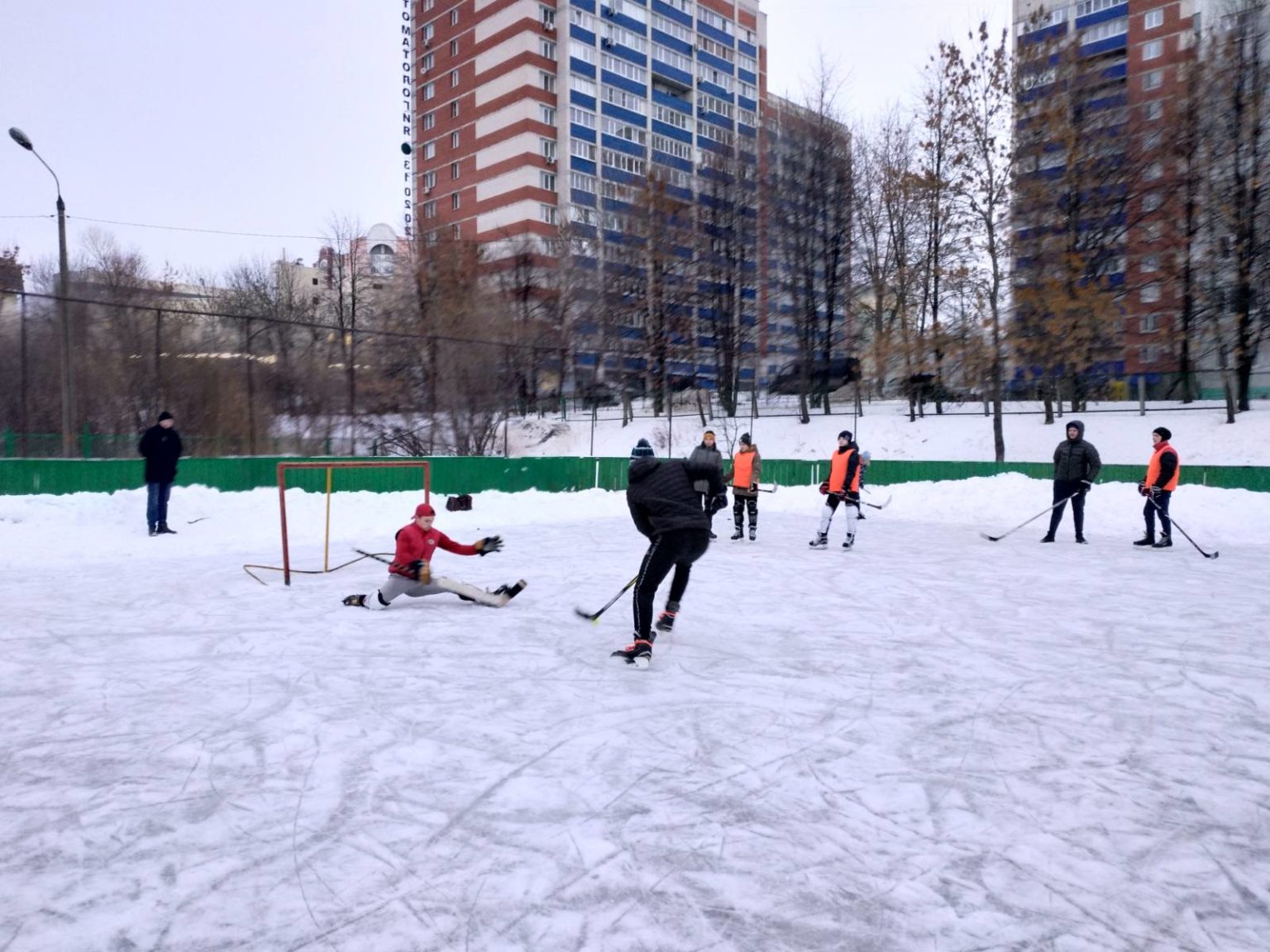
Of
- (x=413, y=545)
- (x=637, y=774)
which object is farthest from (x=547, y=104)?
(x=637, y=774)

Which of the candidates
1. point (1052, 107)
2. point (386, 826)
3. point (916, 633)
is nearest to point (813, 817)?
point (386, 826)

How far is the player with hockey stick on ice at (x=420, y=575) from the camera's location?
7.81 metres

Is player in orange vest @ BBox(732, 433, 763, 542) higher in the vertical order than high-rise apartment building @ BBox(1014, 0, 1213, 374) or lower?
lower

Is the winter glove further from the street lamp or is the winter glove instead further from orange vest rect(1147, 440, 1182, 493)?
the street lamp

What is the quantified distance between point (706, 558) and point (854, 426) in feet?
66.9

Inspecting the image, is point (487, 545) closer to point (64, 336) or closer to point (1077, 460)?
point (1077, 460)

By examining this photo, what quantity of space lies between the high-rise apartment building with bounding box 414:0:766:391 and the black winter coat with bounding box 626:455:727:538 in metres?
45.3

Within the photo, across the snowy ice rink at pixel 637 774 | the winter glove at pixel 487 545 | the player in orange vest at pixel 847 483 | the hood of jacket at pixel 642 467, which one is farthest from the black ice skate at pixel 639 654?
the player in orange vest at pixel 847 483

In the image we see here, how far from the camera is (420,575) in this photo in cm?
782

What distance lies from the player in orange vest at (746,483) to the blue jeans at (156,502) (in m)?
8.52

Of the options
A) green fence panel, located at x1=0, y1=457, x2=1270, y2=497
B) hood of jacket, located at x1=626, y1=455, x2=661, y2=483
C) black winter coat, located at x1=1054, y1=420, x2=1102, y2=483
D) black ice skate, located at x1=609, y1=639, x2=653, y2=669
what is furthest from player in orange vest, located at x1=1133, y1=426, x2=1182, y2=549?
black ice skate, located at x1=609, y1=639, x2=653, y2=669

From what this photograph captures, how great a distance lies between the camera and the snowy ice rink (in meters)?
2.81

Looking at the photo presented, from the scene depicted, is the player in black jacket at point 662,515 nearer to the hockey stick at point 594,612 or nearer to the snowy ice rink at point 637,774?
the snowy ice rink at point 637,774

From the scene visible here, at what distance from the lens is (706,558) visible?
454 inches
